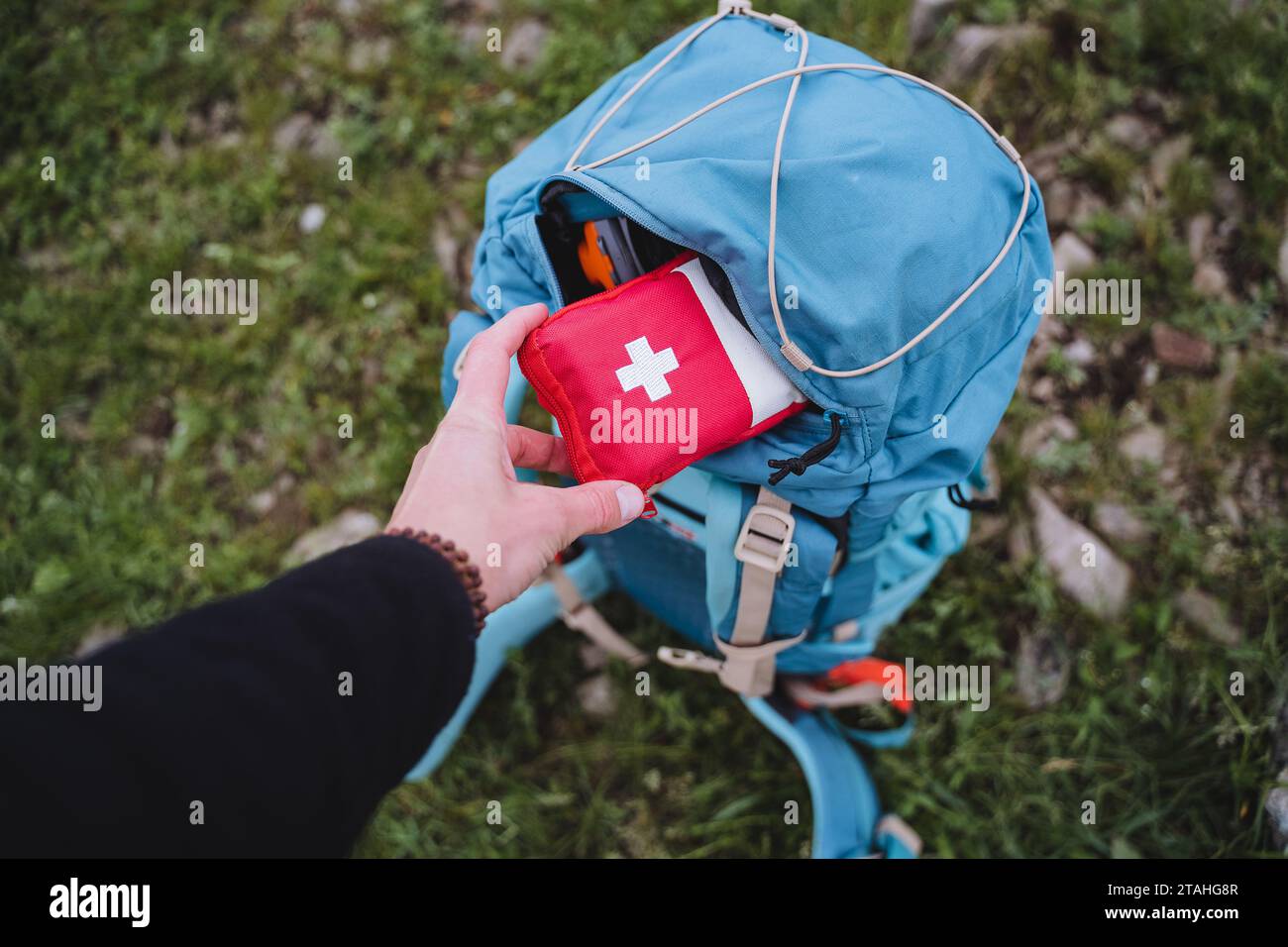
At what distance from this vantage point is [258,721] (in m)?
1.17

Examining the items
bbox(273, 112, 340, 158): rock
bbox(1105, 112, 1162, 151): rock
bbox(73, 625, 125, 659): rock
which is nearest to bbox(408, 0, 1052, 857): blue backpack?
bbox(1105, 112, 1162, 151): rock

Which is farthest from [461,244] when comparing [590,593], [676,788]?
[676,788]

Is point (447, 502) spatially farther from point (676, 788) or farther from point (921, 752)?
point (921, 752)

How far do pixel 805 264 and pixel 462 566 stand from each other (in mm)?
981

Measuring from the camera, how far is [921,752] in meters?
3.00

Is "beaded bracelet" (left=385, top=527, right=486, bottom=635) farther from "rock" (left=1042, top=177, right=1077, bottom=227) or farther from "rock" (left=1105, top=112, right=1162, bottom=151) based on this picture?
"rock" (left=1105, top=112, right=1162, bottom=151)

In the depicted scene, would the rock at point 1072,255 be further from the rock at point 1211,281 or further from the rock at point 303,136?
the rock at point 303,136

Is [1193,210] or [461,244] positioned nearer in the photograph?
[1193,210]

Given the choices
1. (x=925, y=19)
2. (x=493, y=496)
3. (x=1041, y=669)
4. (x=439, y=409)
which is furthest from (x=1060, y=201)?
(x=493, y=496)

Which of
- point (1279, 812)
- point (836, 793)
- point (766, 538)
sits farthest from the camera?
point (836, 793)

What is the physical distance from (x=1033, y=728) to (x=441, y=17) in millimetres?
4054

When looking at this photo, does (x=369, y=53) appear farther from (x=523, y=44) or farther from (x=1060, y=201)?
(x=1060, y=201)

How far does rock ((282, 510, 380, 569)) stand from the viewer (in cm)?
339
